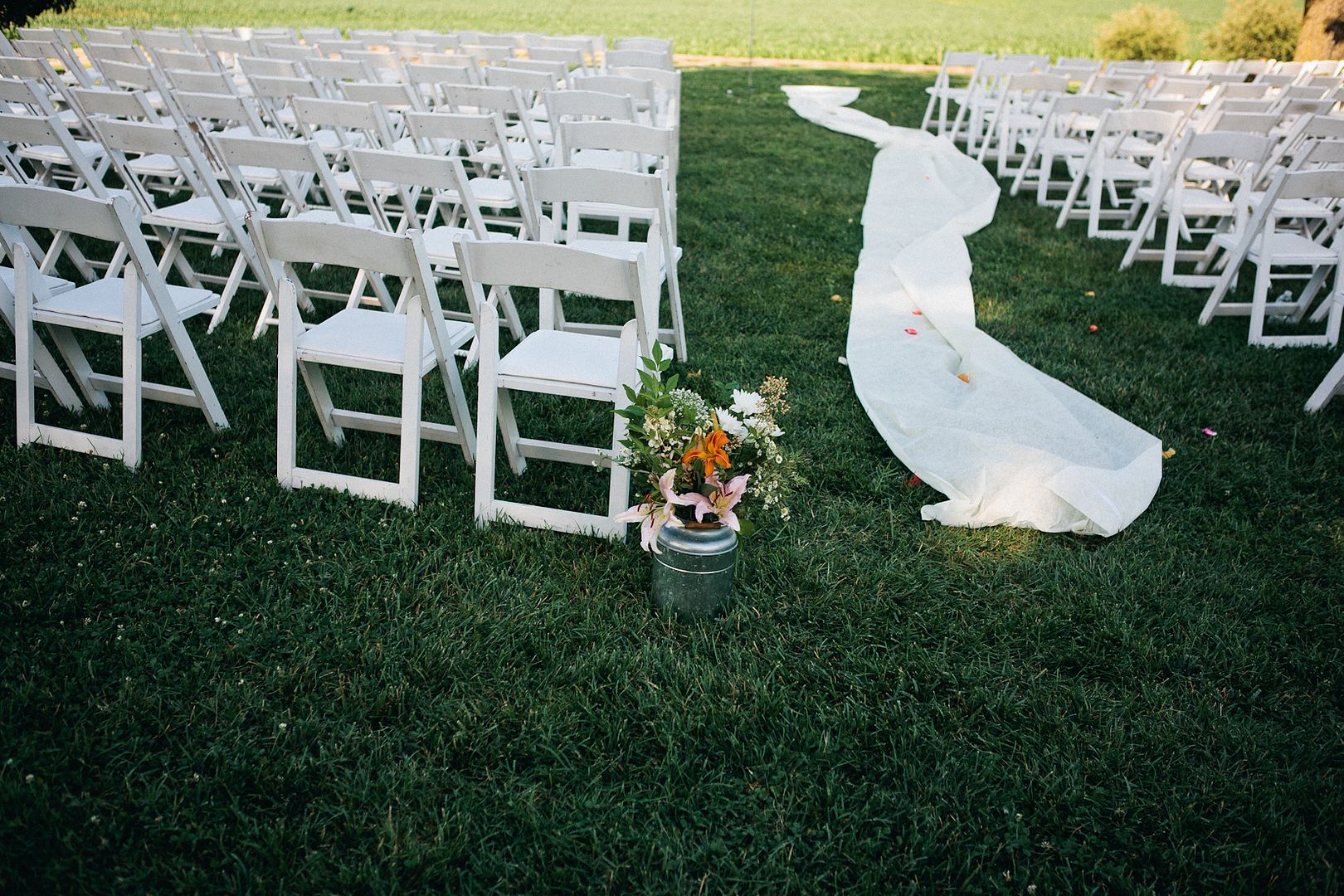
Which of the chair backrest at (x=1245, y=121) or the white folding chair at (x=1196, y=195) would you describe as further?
the chair backrest at (x=1245, y=121)

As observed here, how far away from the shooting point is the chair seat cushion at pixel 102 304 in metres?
3.21

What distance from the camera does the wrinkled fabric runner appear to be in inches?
127

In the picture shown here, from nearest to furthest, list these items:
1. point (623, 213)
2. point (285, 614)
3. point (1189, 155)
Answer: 1. point (285, 614)
2. point (623, 213)
3. point (1189, 155)

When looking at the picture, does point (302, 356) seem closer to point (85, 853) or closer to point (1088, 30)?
point (85, 853)

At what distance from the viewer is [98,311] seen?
3.23m

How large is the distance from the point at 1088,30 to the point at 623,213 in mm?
30387

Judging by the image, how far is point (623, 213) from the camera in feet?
16.0


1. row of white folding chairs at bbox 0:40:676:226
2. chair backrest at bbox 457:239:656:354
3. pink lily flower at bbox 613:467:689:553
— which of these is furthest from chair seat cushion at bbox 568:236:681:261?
pink lily flower at bbox 613:467:689:553

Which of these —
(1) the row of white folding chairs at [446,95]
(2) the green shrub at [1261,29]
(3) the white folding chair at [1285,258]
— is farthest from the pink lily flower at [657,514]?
(2) the green shrub at [1261,29]

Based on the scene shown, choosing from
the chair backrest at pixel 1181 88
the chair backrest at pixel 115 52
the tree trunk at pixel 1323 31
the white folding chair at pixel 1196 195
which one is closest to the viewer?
the white folding chair at pixel 1196 195

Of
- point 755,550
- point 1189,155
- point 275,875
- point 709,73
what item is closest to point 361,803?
point 275,875

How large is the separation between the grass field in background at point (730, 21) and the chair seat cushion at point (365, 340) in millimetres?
17238

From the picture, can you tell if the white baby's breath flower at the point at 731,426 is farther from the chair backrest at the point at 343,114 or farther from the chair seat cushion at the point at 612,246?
the chair backrest at the point at 343,114

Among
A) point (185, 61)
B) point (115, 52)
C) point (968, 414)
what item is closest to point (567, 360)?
point (968, 414)
